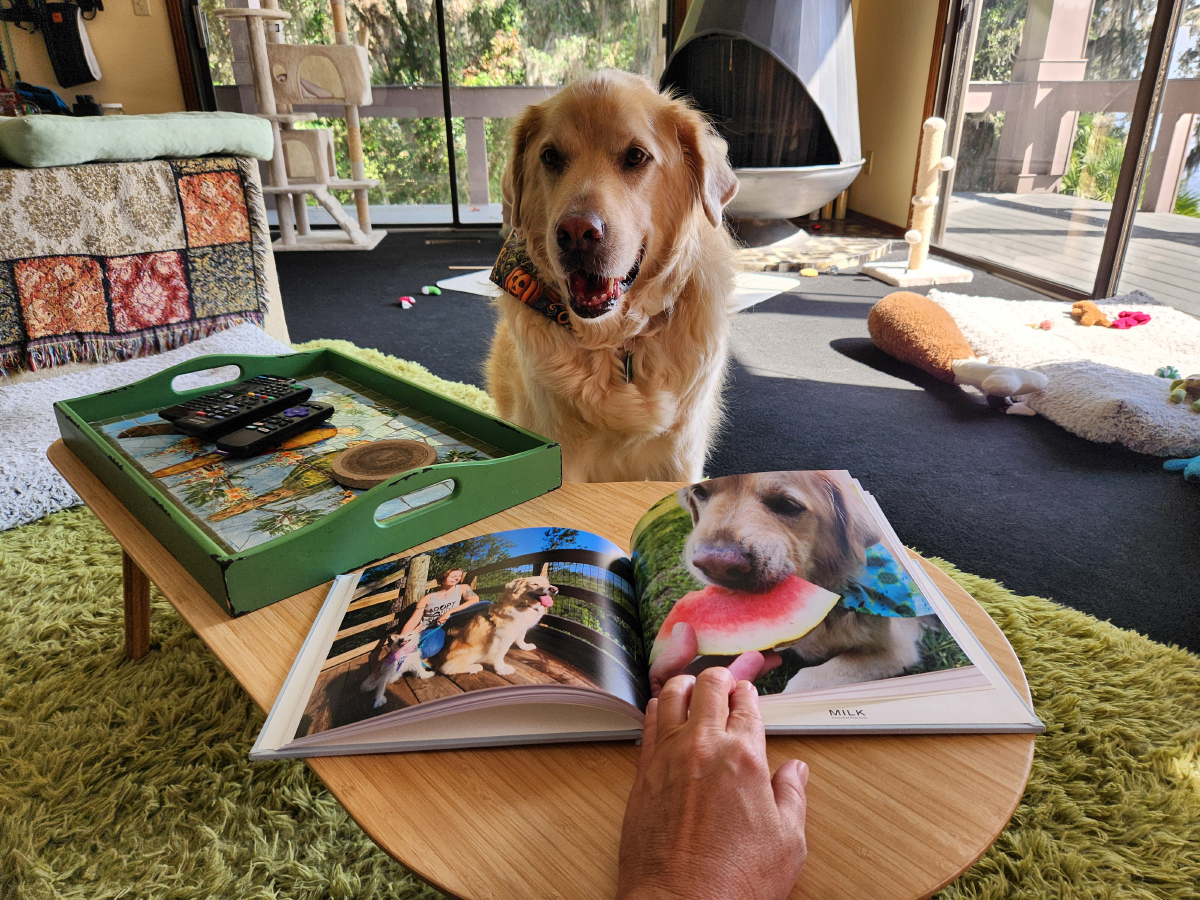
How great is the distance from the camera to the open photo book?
532mm

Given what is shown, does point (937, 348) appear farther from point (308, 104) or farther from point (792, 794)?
point (308, 104)

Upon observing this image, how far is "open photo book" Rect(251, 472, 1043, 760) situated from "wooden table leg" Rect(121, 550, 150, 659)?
634mm

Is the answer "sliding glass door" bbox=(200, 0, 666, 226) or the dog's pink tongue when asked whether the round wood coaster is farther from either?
"sliding glass door" bbox=(200, 0, 666, 226)

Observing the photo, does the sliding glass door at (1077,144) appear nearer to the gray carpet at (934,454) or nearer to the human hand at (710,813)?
the gray carpet at (934,454)

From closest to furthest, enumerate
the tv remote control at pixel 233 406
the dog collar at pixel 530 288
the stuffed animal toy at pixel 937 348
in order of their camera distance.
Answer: the tv remote control at pixel 233 406
the dog collar at pixel 530 288
the stuffed animal toy at pixel 937 348

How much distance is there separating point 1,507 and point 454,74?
169 inches

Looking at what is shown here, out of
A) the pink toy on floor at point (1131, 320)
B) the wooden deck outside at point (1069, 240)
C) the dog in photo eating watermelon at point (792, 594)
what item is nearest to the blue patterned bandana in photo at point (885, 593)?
the dog in photo eating watermelon at point (792, 594)

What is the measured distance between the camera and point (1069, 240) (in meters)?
3.36

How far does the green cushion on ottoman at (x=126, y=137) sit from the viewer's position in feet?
6.25

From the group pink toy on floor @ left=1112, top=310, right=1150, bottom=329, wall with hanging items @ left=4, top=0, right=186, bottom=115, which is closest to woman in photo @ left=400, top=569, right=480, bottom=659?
pink toy on floor @ left=1112, top=310, right=1150, bottom=329

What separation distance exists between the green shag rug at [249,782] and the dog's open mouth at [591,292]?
83cm

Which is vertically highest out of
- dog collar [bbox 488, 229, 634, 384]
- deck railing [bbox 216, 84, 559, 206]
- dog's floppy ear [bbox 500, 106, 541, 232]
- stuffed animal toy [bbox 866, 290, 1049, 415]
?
deck railing [bbox 216, 84, 559, 206]

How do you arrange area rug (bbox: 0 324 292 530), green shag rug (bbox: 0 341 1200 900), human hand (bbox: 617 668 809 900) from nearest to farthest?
human hand (bbox: 617 668 809 900), green shag rug (bbox: 0 341 1200 900), area rug (bbox: 0 324 292 530)

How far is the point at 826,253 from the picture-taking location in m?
4.14
